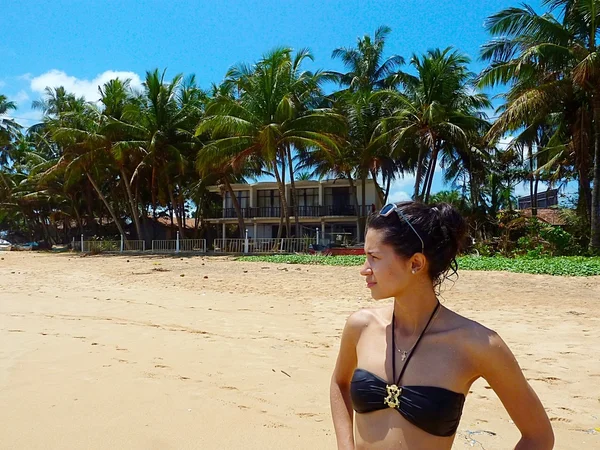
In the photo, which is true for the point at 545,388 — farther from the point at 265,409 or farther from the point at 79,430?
the point at 79,430

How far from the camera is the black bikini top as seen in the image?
1.44 m

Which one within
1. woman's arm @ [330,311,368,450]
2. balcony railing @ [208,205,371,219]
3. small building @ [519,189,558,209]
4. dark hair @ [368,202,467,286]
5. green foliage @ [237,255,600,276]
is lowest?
green foliage @ [237,255,600,276]

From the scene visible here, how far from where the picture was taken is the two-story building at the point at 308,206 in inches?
1246

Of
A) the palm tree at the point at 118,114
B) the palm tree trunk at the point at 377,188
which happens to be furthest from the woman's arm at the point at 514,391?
the palm tree at the point at 118,114

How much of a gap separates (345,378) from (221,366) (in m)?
3.41

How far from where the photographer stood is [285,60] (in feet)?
81.0

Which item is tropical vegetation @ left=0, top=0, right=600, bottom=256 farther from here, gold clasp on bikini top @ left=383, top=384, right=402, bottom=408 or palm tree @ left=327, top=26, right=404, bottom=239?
gold clasp on bikini top @ left=383, top=384, right=402, bottom=408

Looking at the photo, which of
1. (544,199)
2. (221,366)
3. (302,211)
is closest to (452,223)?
(221,366)

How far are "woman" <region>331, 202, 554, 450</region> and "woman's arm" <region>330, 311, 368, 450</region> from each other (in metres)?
0.01

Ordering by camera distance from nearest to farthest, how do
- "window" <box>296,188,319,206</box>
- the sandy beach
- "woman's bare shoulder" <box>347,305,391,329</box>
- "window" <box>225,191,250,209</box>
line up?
"woman's bare shoulder" <box>347,305,391,329</box>, the sandy beach, "window" <box>296,188,319,206</box>, "window" <box>225,191,250,209</box>

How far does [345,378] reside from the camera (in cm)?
179

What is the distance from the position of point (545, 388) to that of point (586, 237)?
1488 cm

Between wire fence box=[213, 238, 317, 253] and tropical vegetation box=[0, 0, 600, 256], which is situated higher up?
tropical vegetation box=[0, 0, 600, 256]

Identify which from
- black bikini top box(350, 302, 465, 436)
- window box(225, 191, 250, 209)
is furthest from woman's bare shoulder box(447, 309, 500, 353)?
window box(225, 191, 250, 209)
